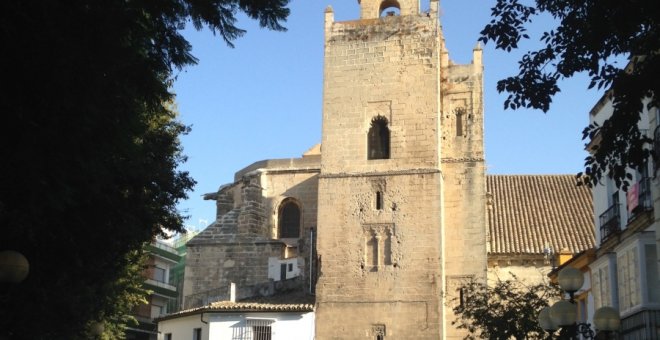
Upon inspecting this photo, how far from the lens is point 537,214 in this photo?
3628cm

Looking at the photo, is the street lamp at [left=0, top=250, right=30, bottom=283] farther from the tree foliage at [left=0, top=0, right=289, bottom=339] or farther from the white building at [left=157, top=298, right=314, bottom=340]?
the white building at [left=157, top=298, right=314, bottom=340]

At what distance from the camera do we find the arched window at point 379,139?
31.8 m

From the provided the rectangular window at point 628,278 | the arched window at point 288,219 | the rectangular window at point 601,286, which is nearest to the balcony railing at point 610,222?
the rectangular window at point 601,286

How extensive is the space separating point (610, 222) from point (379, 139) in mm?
13511

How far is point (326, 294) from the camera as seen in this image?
30.3 meters

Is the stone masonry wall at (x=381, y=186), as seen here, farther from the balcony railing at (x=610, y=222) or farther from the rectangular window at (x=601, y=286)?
the balcony railing at (x=610, y=222)

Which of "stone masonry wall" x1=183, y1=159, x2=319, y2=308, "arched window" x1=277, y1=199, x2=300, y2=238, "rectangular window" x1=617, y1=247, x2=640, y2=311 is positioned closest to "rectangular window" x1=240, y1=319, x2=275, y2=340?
"stone masonry wall" x1=183, y1=159, x2=319, y2=308

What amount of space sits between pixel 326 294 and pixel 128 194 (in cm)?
1629

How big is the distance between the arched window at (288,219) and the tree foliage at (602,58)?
2797 centimetres

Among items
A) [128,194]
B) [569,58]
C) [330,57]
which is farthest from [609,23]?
[330,57]

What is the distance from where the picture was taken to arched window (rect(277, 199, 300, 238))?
38.4 meters

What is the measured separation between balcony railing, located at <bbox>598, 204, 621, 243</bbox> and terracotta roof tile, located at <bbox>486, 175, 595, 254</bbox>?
1301 cm

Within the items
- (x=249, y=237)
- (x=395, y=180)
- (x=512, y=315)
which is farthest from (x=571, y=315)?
→ (x=249, y=237)

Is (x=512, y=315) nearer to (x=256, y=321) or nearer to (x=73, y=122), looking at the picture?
(x=256, y=321)
